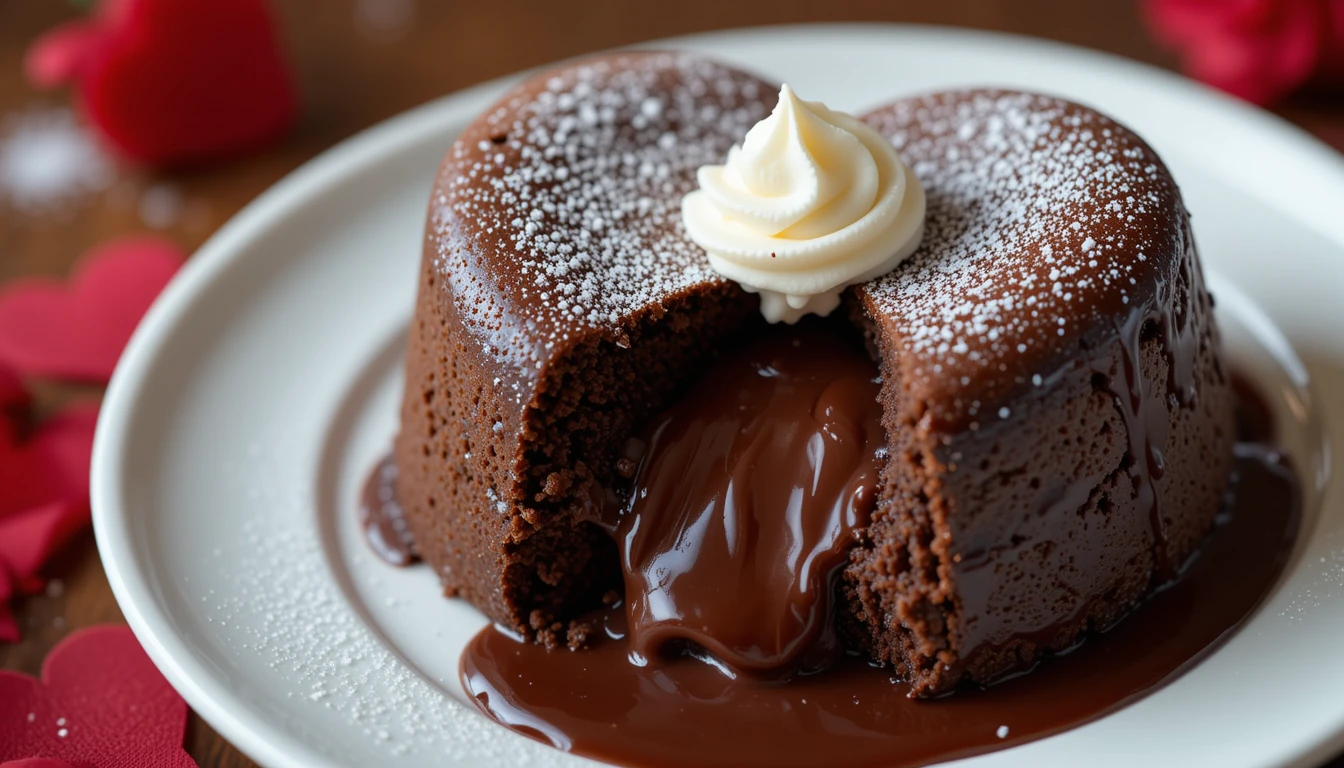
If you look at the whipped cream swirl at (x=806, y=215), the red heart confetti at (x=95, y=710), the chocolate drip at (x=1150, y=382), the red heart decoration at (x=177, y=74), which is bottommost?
the red heart confetti at (x=95, y=710)

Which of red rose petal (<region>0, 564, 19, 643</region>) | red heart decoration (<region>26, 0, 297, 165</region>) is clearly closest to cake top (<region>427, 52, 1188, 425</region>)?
red rose petal (<region>0, 564, 19, 643</region>)

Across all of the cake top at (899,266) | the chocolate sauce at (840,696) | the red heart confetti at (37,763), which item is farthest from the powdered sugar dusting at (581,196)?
the red heart confetti at (37,763)

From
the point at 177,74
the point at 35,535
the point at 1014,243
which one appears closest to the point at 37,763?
the point at 35,535

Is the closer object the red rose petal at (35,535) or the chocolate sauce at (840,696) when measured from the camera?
the chocolate sauce at (840,696)

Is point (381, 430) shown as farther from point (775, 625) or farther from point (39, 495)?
point (775, 625)

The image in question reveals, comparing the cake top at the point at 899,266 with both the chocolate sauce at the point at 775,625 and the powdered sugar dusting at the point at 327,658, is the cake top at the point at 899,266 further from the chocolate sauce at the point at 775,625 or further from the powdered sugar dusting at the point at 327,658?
the powdered sugar dusting at the point at 327,658

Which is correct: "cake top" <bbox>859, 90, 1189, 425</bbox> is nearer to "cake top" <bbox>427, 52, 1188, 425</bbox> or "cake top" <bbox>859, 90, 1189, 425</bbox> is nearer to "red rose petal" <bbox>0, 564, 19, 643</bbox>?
"cake top" <bbox>427, 52, 1188, 425</bbox>

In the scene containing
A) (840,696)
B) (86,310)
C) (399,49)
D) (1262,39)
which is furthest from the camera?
(399,49)
